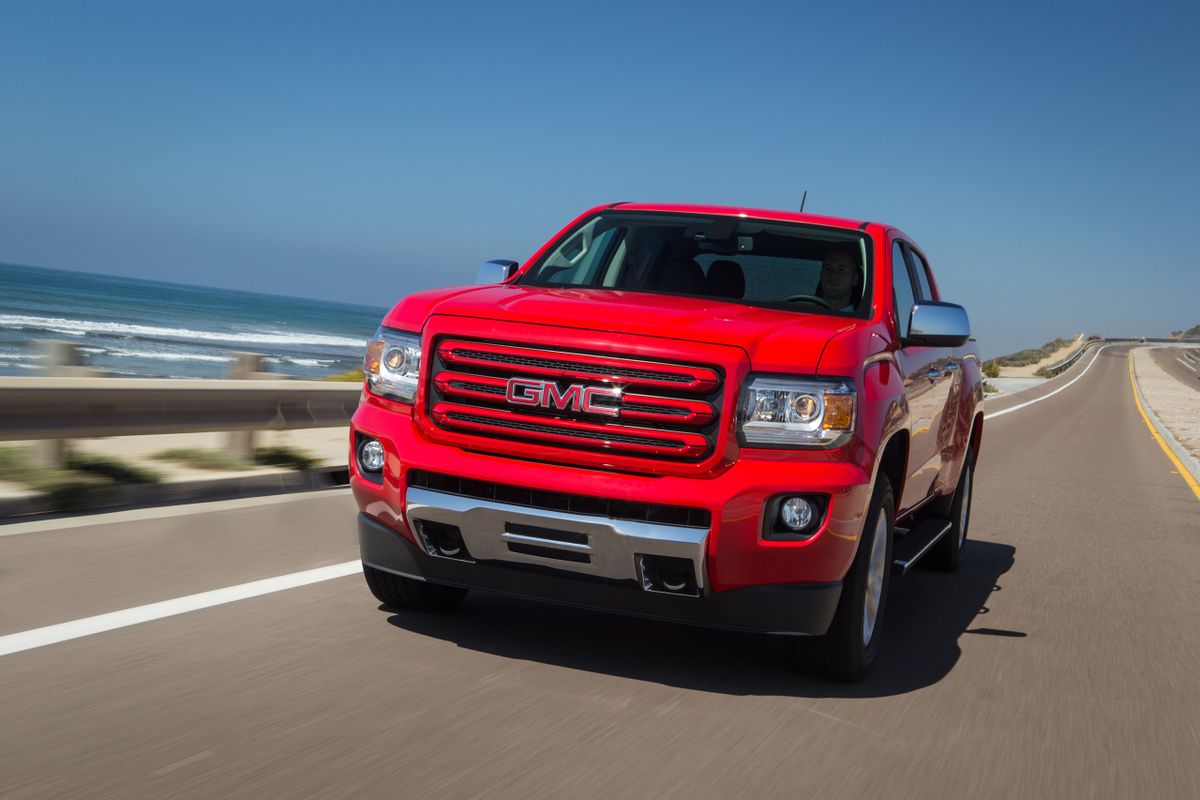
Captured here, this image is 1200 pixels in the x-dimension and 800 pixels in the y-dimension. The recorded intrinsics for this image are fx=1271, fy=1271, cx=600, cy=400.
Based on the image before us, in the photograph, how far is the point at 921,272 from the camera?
7.24m

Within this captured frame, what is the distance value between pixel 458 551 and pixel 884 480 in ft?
5.44

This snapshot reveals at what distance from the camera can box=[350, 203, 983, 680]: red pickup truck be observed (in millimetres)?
4223

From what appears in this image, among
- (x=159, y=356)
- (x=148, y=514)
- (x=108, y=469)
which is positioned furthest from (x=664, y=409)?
(x=159, y=356)

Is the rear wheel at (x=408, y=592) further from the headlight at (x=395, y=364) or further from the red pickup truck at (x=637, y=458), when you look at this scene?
the headlight at (x=395, y=364)

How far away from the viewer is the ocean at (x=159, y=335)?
32.1 meters

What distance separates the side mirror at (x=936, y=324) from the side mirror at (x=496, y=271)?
180 cm

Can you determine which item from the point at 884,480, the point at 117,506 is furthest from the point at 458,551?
the point at 117,506

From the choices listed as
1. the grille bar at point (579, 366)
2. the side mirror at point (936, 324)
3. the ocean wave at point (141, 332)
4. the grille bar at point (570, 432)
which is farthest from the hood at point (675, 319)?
the ocean wave at point (141, 332)

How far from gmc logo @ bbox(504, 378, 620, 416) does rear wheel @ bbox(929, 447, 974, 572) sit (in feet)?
11.7

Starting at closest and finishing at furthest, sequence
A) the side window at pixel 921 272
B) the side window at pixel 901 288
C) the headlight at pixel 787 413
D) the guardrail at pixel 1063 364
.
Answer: the headlight at pixel 787 413 < the side window at pixel 901 288 < the side window at pixel 921 272 < the guardrail at pixel 1063 364

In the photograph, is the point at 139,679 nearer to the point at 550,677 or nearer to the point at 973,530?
the point at 550,677

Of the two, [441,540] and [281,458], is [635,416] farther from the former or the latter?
[281,458]

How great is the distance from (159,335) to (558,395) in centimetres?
4691

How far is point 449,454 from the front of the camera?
175 inches
